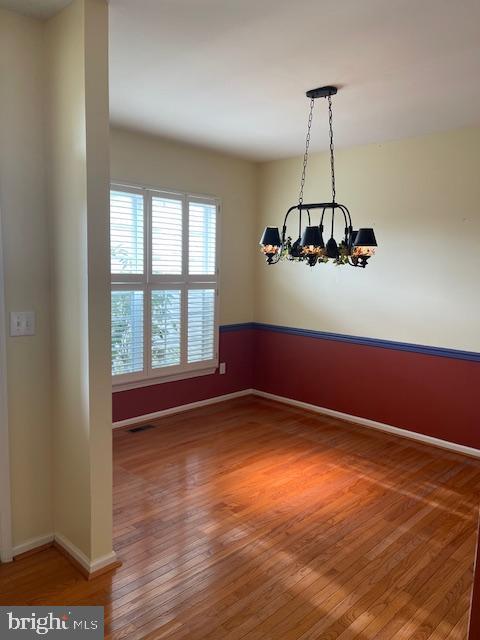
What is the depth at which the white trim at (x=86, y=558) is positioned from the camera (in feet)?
7.57

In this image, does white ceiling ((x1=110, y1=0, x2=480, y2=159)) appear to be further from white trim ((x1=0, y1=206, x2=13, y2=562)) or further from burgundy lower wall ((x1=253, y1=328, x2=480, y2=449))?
burgundy lower wall ((x1=253, y1=328, x2=480, y2=449))

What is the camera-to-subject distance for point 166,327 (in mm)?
4504

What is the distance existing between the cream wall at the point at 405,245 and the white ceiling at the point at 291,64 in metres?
0.33

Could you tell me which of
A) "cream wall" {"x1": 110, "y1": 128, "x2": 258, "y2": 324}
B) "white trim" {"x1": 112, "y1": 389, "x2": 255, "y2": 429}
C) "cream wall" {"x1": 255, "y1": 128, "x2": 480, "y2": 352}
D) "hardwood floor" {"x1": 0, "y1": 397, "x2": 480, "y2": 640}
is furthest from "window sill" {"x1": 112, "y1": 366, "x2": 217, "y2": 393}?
"cream wall" {"x1": 255, "y1": 128, "x2": 480, "y2": 352}

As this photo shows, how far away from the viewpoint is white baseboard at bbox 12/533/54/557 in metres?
2.42

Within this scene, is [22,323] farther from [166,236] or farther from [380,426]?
[380,426]

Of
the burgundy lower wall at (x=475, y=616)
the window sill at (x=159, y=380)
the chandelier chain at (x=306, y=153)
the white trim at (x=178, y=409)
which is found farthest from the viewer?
the white trim at (x=178, y=409)

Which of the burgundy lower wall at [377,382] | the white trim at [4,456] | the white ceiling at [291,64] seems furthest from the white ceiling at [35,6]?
the burgundy lower wall at [377,382]

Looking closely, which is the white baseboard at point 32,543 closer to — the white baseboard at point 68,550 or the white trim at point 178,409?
the white baseboard at point 68,550

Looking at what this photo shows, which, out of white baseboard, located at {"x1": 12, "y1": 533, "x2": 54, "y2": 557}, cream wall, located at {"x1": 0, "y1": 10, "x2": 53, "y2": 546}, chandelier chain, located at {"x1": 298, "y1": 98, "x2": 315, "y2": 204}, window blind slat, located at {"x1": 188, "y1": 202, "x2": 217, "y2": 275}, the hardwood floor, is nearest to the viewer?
the hardwood floor

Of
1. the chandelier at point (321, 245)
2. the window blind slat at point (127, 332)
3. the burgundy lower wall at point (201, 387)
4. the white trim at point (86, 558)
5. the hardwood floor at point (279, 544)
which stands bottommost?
the hardwood floor at point (279, 544)

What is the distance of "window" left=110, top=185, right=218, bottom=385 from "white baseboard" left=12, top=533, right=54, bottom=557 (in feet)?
5.74

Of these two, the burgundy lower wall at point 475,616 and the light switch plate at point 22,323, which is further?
the light switch plate at point 22,323

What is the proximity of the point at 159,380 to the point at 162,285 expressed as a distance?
0.91 m
